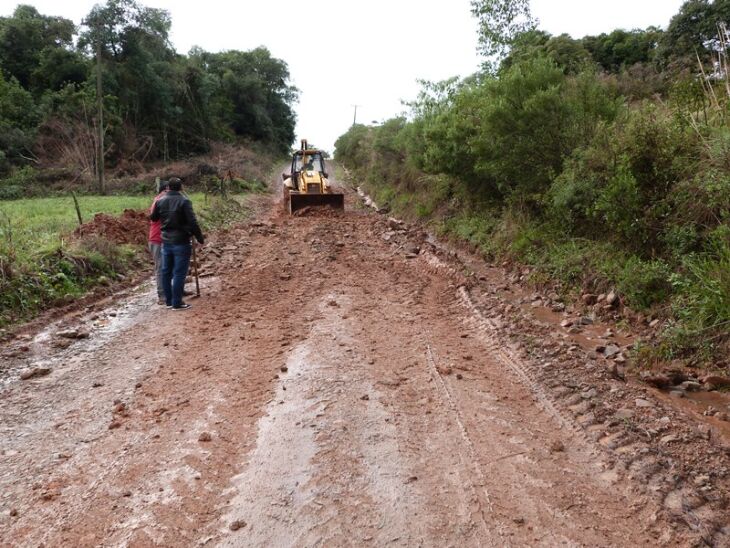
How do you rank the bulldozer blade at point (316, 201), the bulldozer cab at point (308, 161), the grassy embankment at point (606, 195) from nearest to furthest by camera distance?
the grassy embankment at point (606, 195), the bulldozer blade at point (316, 201), the bulldozer cab at point (308, 161)

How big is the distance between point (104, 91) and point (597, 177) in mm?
35633

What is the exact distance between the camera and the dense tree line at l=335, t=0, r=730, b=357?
21.7 ft

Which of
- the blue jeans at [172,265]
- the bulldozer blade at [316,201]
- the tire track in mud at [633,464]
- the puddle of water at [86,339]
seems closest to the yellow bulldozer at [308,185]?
the bulldozer blade at [316,201]

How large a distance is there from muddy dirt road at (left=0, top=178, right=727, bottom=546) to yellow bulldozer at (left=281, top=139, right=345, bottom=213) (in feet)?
39.8

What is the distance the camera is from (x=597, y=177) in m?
8.55

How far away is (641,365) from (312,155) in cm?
1827

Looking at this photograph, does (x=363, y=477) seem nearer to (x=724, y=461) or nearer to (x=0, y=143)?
(x=724, y=461)

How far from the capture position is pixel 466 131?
13180 mm

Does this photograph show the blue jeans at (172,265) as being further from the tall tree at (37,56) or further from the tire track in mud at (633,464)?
the tall tree at (37,56)

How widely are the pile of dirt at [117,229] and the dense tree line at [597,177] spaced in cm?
714

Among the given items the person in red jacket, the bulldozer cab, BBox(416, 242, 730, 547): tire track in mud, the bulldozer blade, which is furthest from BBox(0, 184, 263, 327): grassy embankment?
the bulldozer cab

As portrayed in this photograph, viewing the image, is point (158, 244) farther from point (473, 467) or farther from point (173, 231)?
point (473, 467)

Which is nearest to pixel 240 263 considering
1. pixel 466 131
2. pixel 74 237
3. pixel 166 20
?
pixel 74 237

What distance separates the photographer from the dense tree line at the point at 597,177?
6605 mm
